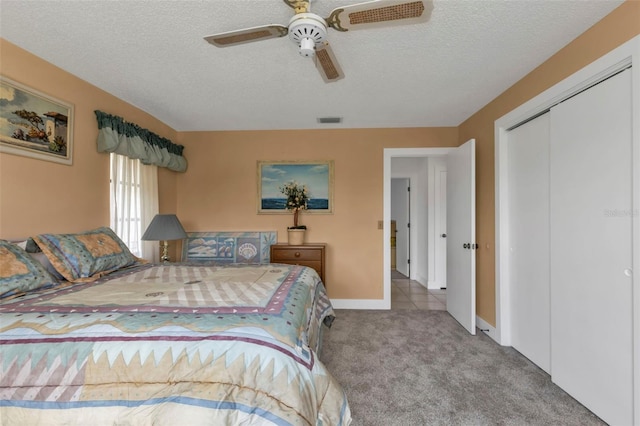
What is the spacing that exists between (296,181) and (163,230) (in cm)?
177

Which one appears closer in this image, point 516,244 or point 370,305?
point 516,244

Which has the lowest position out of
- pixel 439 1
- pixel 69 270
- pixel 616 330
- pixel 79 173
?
pixel 616 330

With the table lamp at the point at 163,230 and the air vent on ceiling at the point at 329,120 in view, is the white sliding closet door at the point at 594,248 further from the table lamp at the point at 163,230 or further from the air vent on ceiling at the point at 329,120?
the table lamp at the point at 163,230

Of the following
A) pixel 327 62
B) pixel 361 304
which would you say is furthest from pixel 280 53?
pixel 361 304

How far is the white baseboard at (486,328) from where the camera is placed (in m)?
2.69

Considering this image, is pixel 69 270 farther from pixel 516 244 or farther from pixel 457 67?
pixel 516 244

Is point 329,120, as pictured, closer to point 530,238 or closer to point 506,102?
point 506,102

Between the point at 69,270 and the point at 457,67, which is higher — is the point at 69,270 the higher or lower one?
the lower one

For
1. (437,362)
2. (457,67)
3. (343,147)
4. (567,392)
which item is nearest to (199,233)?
(343,147)

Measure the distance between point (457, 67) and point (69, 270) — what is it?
3.26 metres

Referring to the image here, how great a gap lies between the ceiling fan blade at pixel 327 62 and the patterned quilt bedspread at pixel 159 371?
4.98 feet

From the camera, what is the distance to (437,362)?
227 centimetres

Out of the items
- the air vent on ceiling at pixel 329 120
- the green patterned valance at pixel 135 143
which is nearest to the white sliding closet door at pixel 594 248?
the air vent on ceiling at pixel 329 120

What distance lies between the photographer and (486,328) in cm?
283
